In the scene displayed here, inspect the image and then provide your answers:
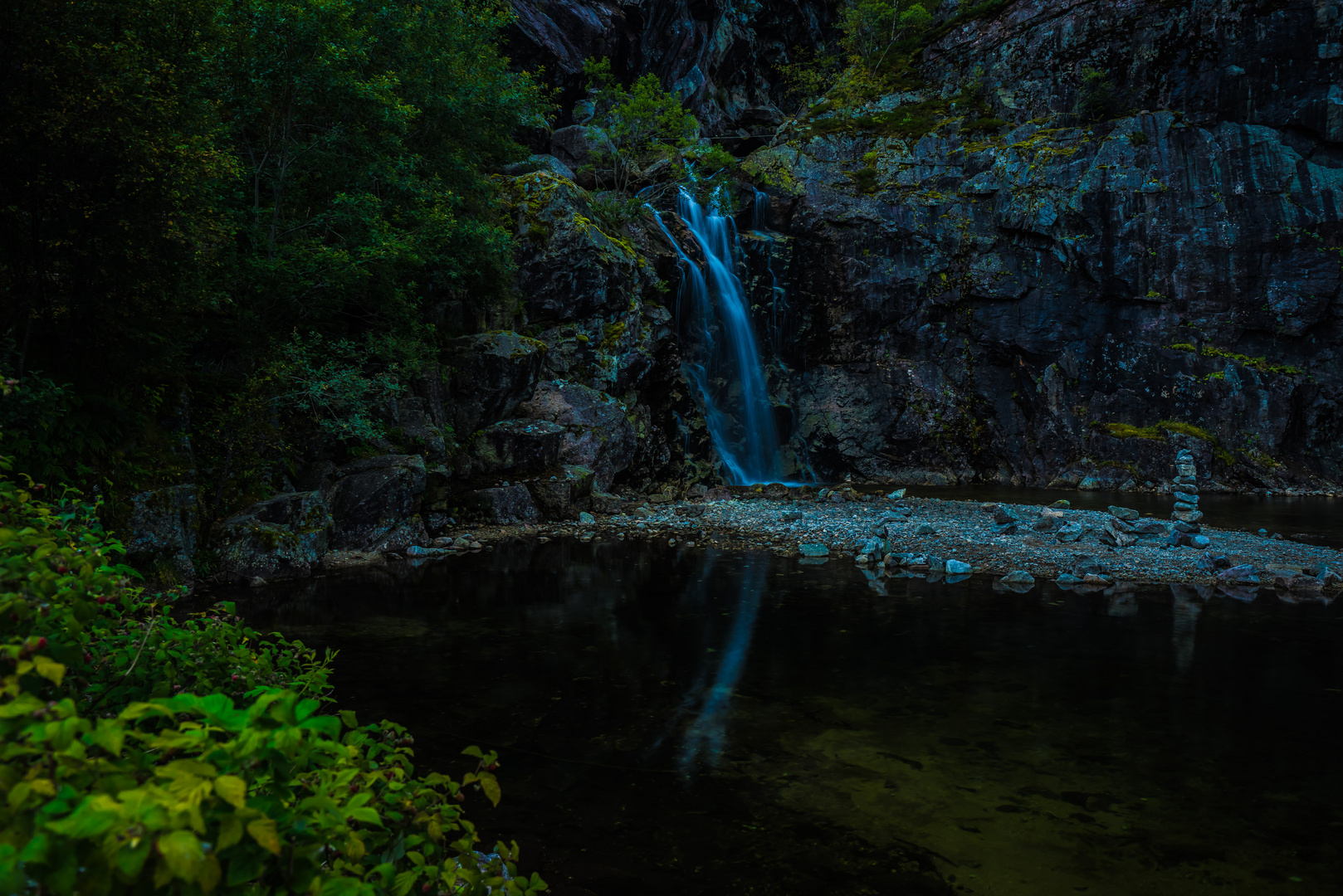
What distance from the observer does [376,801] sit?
2061 millimetres

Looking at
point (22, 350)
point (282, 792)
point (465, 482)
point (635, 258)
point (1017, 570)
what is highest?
point (635, 258)

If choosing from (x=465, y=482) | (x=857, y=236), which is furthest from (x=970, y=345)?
(x=465, y=482)

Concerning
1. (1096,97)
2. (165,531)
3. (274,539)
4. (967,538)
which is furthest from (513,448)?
(1096,97)

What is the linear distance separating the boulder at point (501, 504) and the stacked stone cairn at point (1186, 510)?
18.4 meters

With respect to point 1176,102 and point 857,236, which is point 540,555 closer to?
point 857,236

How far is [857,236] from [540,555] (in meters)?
31.0

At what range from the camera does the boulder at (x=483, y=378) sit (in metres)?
21.8

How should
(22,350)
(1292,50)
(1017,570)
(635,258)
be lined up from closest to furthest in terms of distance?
(22,350) < (1017,570) < (635,258) < (1292,50)

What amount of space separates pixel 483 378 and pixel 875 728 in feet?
60.1

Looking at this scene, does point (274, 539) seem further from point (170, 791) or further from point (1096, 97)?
point (1096, 97)

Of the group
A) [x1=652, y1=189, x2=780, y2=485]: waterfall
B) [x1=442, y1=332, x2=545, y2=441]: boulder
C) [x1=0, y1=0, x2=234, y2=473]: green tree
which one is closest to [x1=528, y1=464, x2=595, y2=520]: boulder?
[x1=442, y1=332, x2=545, y2=441]: boulder

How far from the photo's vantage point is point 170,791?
1.35 metres

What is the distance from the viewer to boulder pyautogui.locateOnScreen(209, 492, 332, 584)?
1317 cm

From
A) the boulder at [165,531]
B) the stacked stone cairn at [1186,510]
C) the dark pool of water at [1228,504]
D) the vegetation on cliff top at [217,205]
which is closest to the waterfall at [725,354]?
the dark pool of water at [1228,504]
